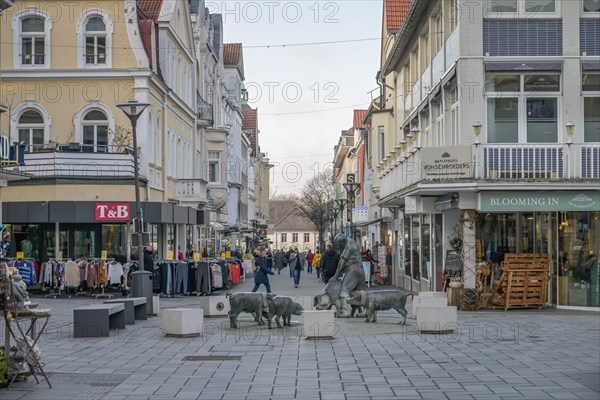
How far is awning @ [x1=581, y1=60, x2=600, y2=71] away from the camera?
22.9 meters

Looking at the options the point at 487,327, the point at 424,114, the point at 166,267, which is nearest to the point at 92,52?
the point at 166,267

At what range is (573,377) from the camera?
11727 mm

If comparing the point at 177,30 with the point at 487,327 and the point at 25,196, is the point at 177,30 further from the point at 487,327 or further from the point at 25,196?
the point at 487,327

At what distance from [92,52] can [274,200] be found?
470 ft

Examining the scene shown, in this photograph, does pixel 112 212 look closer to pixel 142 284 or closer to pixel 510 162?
pixel 142 284

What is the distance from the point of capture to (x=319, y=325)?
16375 mm

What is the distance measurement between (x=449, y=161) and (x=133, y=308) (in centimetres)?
832

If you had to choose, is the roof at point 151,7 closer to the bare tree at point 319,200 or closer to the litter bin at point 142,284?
the litter bin at point 142,284

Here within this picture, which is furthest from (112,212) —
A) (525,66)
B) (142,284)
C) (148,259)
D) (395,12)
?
(395,12)

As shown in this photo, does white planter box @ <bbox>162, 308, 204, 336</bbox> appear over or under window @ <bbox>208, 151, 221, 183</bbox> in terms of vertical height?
under

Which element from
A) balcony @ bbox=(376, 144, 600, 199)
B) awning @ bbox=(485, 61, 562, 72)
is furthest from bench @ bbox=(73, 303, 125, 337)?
awning @ bbox=(485, 61, 562, 72)

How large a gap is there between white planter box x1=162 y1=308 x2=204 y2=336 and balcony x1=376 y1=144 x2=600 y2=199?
7.95 meters

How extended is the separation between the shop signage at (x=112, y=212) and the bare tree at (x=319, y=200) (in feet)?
219

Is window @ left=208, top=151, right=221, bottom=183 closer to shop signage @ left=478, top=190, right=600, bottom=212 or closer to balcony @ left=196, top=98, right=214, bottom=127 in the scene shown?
balcony @ left=196, top=98, right=214, bottom=127
